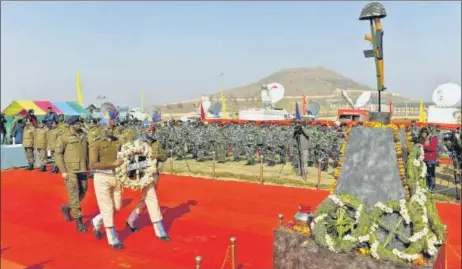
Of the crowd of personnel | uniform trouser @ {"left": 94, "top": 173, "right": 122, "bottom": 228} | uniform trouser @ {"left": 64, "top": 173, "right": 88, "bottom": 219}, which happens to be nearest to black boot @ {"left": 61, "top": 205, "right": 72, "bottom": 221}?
uniform trouser @ {"left": 64, "top": 173, "right": 88, "bottom": 219}

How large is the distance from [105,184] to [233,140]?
12349mm

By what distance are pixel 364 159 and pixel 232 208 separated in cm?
556

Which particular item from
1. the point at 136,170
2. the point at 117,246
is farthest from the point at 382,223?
the point at 117,246

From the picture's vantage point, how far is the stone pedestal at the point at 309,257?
504 centimetres

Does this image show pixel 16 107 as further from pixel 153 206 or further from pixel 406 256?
pixel 406 256

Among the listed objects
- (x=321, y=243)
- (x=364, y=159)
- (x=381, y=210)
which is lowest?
(x=321, y=243)

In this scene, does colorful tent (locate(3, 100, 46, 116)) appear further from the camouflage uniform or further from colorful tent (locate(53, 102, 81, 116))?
the camouflage uniform

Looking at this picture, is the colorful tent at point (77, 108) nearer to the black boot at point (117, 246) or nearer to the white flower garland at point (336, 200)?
the black boot at point (117, 246)

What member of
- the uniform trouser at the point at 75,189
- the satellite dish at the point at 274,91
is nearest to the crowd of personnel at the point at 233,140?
the uniform trouser at the point at 75,189

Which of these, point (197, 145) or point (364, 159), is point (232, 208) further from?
point (197, 145)

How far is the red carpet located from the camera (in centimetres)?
715

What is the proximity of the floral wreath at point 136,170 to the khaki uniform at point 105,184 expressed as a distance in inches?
6.4

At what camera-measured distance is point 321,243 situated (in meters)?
5.37

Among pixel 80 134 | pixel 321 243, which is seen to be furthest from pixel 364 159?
pixel 80 134
